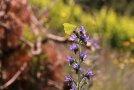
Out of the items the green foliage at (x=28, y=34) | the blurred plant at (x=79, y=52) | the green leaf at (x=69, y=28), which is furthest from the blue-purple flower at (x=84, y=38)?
A: the green foliage at (x=28, y=34)

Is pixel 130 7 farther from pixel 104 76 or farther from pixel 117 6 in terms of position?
pixel 104 76

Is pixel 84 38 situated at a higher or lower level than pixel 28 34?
lower

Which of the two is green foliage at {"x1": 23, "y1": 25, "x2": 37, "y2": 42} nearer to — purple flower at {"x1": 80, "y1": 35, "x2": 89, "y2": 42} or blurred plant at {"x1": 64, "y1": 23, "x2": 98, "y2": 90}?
blurred plant at {"x1": 64, "y1": 23, "x2": 98, "y2": 90}

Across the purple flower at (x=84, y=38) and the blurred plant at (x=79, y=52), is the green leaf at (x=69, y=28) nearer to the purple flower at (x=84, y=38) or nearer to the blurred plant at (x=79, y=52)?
the blurred plant at (x=79, y=52)

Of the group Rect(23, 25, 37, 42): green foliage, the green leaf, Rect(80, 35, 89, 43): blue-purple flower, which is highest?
Rect(23, 25, 37, 42): green foliage

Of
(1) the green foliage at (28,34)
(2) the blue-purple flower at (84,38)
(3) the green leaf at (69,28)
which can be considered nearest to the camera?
(3) the green leaf at (69,28)

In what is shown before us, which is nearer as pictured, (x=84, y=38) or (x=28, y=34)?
(x=84, y=38)

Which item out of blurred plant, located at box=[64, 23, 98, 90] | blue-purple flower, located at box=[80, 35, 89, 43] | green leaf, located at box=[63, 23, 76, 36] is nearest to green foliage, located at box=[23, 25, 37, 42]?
blurred plant, located at box=[64, 23, 98, 90]

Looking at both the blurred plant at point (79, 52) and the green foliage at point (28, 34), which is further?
the green foliage at point (28, 34)

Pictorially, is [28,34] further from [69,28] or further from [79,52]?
[69,28]

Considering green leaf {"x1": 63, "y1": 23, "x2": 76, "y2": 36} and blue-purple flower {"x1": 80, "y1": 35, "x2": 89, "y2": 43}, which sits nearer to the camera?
green leaf {"x1": 63, "y1": 23, "x2": 76, "y2": 36}

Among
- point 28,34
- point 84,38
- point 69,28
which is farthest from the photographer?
point 28,34

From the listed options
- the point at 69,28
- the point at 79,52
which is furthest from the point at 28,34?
the point at 69,28
